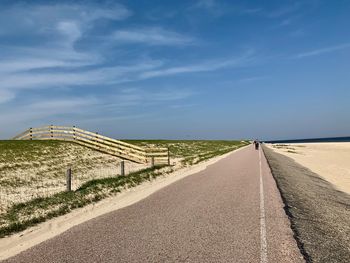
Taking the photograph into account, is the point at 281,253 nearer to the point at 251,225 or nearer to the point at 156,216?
the point at 251,225

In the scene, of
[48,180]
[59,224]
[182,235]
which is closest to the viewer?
[182,235]

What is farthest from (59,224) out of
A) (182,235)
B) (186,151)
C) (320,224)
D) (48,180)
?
(186,151)

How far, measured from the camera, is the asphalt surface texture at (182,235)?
688cm

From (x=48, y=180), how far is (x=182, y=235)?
14.4 meters

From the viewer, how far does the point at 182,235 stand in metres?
8.23

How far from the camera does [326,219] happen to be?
10.4m

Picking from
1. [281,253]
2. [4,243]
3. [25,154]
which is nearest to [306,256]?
[281,253]

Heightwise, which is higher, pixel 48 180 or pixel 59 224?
pixel 48 180

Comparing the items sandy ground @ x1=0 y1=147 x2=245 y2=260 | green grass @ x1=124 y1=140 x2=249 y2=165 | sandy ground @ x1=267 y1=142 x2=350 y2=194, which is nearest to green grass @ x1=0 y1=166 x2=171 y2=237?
sandy ground @ x1=0 y1=147 x2=245 y2=260

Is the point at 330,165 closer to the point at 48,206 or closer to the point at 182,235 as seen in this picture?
the point at 48,206

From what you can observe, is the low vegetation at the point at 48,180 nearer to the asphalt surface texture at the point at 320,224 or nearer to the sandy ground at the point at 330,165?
the asphalt surface texture at the point at 320,224

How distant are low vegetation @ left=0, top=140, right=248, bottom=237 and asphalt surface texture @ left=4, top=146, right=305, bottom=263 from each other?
236cm

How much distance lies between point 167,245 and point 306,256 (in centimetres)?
284

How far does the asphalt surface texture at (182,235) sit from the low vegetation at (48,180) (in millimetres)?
2355
